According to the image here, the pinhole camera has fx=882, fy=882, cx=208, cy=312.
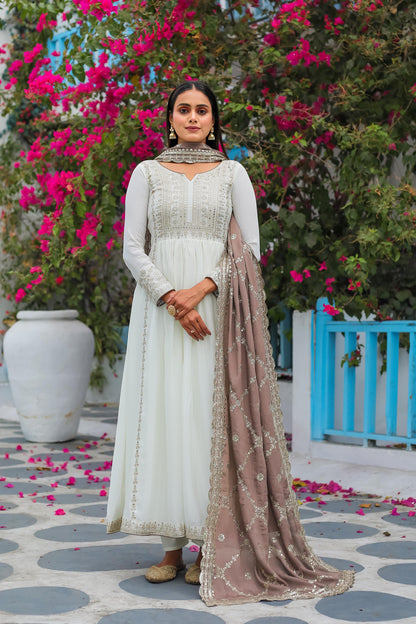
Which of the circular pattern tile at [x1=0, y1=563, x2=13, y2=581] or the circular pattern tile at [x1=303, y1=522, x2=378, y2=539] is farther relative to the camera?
the circular pattern tile at [x1=303, y1=522, x2=378, y2=539]

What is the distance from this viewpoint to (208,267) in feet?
10.3

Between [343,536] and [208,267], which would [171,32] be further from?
[343,536]

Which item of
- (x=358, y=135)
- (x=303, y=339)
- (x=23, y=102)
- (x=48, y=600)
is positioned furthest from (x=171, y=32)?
(x=23, y=102)

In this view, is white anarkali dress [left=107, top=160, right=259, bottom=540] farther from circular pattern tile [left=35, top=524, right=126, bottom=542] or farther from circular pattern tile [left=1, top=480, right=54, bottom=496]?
circular pattern tile [left=1, top=480, right=54, bottom=496]

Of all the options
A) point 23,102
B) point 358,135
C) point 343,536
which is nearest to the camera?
point 343,536

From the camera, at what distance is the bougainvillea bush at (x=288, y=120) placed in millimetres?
5074

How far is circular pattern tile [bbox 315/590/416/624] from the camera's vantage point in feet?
8.86

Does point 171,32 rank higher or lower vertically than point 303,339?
higher

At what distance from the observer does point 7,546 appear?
11.7ft

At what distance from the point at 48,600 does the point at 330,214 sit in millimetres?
3441

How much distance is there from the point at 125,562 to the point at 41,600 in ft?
1.88

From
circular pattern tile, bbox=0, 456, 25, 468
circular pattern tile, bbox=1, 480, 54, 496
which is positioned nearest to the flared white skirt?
circular pattern tile, bbox=1, 480, 54, 496

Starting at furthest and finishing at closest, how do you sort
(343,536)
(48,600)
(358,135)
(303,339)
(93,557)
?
(303,339), (358,135), (343,536), (93,557), (48,600)

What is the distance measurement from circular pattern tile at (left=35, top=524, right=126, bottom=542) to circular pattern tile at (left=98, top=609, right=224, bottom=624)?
3.35 ft
